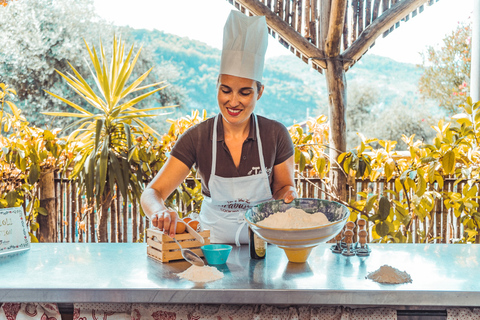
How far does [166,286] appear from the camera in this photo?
1.38 meters

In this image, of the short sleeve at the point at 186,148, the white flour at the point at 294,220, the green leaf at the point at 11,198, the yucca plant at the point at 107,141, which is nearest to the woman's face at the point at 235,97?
the short sleeve at the point at 186,148

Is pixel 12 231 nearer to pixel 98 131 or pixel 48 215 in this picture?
pixel 98 131

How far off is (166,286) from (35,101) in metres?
8.39

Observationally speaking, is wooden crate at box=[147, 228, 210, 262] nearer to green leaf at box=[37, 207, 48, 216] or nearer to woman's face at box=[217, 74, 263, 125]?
woman's face at box=[217, 74, 263, 125]

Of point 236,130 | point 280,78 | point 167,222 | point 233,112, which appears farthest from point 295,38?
point 280,78

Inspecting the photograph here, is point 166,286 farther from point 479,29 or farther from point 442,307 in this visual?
point 479,29

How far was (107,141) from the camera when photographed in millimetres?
3139

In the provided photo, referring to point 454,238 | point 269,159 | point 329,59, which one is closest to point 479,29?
point 329,59

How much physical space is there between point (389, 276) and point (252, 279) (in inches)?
17.8

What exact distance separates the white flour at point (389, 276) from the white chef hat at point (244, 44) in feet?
3.39

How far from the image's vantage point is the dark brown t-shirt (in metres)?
2.09

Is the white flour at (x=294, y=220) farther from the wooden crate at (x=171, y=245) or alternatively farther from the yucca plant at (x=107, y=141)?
the yucca plant at (x=107, y=141)

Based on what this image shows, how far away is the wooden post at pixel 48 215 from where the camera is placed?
140 inches

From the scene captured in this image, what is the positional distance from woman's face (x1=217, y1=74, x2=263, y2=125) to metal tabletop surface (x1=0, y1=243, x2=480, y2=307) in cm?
60
